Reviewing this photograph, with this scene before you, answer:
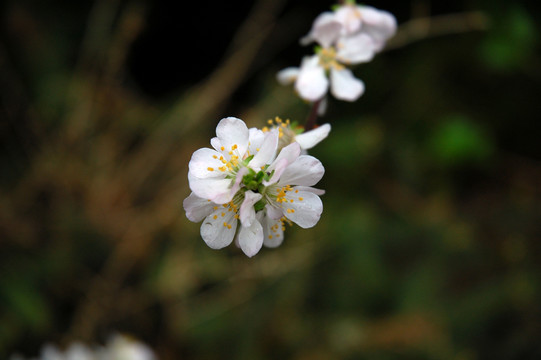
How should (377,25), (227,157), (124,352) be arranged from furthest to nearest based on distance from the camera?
1. (124,352)
2. (377,25)
3. (227,157)

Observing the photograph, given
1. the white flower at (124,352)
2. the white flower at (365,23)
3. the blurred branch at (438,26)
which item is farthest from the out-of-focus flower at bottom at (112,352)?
the blurred branch at (438,26)

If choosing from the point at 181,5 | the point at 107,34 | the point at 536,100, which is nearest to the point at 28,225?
the point at 107,34

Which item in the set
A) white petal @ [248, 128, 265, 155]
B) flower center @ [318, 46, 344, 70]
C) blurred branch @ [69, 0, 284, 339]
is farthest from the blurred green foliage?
white petal @ [248, 128, 265, 155]

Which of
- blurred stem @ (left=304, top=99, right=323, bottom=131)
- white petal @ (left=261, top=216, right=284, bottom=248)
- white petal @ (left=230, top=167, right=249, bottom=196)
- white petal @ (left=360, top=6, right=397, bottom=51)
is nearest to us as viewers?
white petal @ (left=230, top=167, right=249, bottom=196)

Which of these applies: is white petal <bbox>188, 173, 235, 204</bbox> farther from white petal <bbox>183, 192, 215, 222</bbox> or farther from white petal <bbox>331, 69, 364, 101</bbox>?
white petal <bbox>331, 69, 364, 101</bbox>

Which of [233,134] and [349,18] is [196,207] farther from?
[349,18]

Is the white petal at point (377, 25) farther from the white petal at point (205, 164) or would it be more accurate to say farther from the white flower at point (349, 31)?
the white petal at point (205, 164)

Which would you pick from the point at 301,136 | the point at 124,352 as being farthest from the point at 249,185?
the point at 124,352
